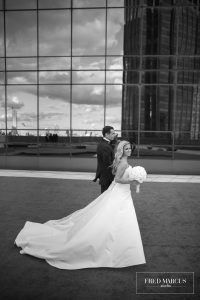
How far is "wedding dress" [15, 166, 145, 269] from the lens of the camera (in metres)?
4.79

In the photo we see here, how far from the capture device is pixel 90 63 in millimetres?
17375

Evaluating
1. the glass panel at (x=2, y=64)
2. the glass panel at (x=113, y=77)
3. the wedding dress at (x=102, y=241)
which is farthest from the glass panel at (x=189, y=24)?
the wedding dress at (x=102, y=241)

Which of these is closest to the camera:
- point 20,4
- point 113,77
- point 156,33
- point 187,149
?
point 113,77

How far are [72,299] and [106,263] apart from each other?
3.25 feet

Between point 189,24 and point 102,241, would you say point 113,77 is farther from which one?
point 189,24

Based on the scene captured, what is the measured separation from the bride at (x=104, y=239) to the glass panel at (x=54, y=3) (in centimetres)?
1482

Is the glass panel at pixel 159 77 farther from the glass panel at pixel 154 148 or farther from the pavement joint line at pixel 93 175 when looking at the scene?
the pavement joint line at pixel 93 175

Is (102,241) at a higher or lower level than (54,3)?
lower

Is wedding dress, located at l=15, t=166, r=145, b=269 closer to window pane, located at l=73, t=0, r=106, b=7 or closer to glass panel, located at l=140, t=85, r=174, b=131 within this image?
window pane, located at l=73, t=0, r=106, b=7

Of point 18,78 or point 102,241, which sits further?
point 18,78

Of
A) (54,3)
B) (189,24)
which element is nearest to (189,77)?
(189,24)

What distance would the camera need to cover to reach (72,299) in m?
→ 3.88

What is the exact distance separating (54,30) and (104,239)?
18.0 m

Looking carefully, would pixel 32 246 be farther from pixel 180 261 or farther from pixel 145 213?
pixel 145 213
